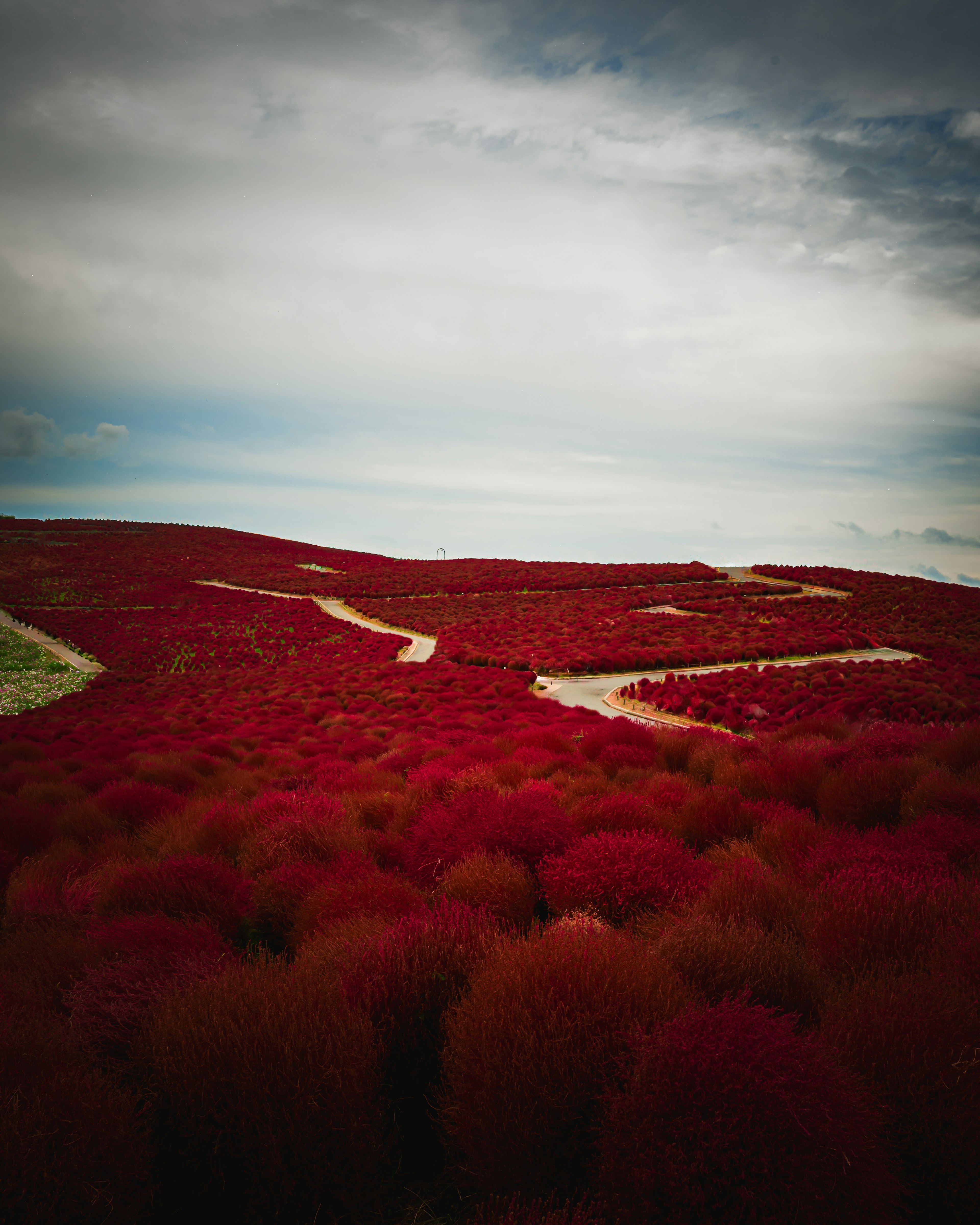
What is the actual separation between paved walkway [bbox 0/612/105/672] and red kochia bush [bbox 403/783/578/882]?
22727 mm

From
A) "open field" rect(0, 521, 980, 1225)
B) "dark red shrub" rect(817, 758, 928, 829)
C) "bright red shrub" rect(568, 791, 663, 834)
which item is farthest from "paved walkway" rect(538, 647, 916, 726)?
"bright red shrub" rect(568, 791, 663, 834)

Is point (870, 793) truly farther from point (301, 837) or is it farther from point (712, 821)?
point (301, 837)

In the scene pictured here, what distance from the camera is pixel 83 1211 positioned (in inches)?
→ 84.0

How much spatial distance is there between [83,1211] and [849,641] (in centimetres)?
2366

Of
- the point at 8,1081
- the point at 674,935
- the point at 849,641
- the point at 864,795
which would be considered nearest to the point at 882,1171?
the point at 674,935

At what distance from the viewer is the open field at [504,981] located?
2.24 metres

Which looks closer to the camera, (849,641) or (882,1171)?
(882,1171)

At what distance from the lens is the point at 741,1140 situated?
2.12 meters

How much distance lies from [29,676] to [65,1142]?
25.7 metres

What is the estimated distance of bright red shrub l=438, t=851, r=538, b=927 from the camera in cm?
421

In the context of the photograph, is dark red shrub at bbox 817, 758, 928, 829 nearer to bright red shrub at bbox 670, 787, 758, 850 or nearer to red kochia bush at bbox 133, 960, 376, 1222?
bright red shrub at bbox 670, 787, 758, 850

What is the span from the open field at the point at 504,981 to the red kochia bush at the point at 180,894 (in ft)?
0.08

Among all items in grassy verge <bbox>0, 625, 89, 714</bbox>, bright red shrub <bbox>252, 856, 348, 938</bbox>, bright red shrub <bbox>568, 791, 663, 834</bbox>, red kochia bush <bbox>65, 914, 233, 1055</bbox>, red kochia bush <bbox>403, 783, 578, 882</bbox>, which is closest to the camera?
red kochia bush <bbox>65, 914, 233, 1055</bbox>

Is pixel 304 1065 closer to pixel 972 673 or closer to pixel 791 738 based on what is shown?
pixel 791 738
